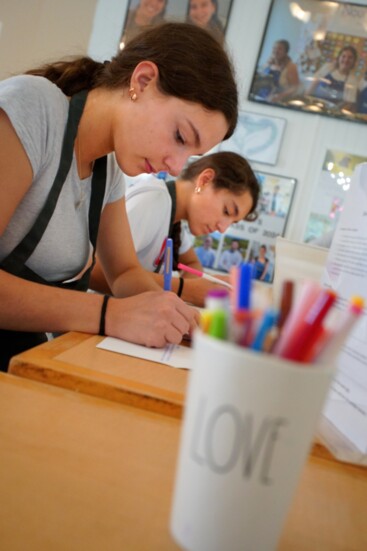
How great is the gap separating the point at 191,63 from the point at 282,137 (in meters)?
2.06

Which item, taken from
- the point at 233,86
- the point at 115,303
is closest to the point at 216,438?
the point at 115,303

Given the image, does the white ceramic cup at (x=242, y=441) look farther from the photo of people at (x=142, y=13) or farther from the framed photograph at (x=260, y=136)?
the photo of people at (x=142, y=13)

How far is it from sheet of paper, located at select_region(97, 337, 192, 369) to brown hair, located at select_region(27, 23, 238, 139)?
18.6 inches

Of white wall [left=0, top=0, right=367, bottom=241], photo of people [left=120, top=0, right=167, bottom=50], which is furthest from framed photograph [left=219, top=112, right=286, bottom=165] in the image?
photo of people [left=120, top=0, right=167, bottom=50]

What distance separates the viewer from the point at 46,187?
0.92m

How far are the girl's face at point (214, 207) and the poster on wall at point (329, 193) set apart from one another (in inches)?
37.0

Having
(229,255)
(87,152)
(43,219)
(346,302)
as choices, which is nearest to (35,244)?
(43,219)

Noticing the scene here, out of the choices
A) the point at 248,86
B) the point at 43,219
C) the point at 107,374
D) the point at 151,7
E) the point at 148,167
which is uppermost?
the point at 151,7

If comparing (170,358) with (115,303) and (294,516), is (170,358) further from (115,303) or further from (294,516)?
(294,516)

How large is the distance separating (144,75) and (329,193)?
2.08 metres

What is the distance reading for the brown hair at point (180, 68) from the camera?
0.94 m

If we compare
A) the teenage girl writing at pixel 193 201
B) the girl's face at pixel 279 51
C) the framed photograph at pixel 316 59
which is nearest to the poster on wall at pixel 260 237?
the framed photograph at pixel 316 59

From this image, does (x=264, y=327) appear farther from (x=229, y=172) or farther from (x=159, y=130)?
(x=229, y=172)

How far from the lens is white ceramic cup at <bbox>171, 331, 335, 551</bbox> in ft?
0.81
